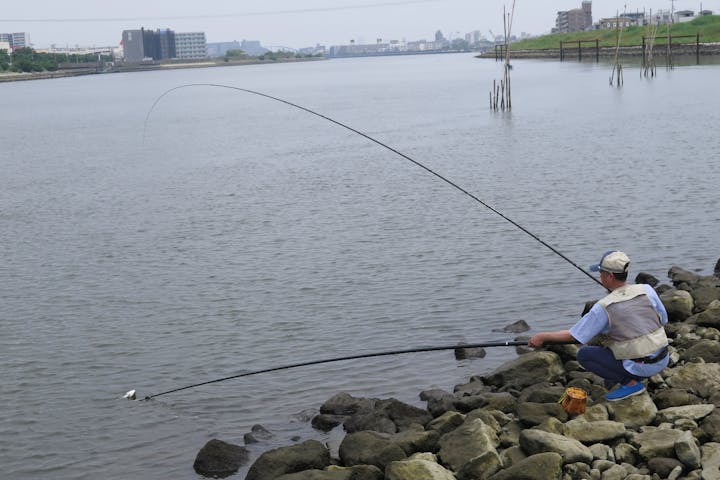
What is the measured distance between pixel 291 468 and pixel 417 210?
13763 millimetres

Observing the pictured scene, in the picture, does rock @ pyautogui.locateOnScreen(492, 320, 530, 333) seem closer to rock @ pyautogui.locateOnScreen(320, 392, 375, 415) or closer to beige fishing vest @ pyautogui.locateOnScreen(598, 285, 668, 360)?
rock @ pyautogui.locateOnScreen(320, 392, 375, 415)

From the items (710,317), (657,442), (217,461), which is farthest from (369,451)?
(710,317)

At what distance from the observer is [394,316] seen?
13039 mm

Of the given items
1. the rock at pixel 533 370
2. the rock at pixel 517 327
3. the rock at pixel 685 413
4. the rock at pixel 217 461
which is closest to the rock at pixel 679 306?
the rock at pixel 517 327

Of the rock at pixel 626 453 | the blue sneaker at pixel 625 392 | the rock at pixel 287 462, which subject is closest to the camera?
the rock at pixel 626 453

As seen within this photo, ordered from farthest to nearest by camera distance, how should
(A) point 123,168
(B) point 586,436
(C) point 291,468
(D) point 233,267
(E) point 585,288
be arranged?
(A) point 123,168 → (D) point 233,267 → (E) point 585,288 → (C) point 291,468 → (B) point 586,436

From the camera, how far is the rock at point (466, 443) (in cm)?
705

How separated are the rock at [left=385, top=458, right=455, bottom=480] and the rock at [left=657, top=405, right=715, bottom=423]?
1688mm

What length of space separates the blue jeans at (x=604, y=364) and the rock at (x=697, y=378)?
0.62 m

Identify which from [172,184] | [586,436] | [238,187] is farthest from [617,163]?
[586,436]

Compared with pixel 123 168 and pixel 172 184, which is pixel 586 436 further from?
pixel 123 168

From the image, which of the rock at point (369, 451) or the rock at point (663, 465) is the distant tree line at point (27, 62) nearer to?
the rock at point (369, 451)

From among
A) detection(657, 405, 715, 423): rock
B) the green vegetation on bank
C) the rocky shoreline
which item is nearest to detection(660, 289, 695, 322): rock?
the rocky shoreline

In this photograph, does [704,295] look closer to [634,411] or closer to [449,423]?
[634,411]
